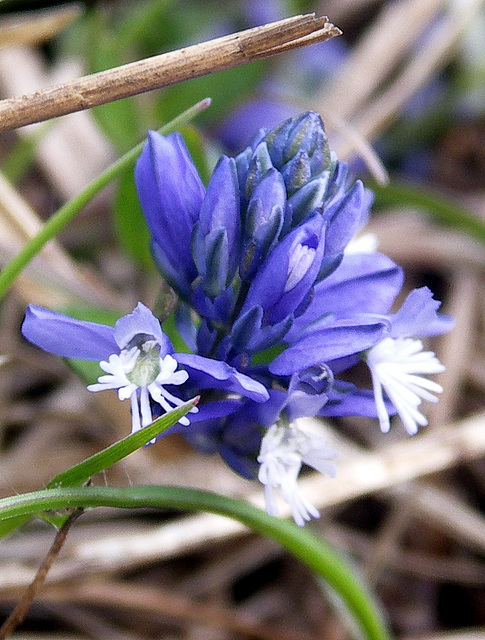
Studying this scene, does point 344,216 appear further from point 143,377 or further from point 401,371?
point 143,377

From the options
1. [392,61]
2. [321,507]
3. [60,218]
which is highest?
[60,218]

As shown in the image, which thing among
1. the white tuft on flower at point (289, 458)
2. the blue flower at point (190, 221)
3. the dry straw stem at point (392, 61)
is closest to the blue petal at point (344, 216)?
the blue flower at point (190, 221)

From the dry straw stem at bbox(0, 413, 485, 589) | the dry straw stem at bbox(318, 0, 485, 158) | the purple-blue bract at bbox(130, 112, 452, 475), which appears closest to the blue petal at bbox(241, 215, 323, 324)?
the purple-blue bract at bbox(130, 112, 452, 475)

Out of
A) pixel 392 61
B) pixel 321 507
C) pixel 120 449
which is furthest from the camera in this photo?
pixel 392 61

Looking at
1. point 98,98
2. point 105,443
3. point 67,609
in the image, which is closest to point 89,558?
point 67,609

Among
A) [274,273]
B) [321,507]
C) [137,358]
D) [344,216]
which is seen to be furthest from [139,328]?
[321,507]

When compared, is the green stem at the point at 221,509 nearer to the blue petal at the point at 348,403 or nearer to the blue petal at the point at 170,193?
the blue petal at the point at 348,403

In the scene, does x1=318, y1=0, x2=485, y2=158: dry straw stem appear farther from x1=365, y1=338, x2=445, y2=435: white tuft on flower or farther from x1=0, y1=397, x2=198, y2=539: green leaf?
x1=0, y1=397, x2=198, y2=539: green leaf
